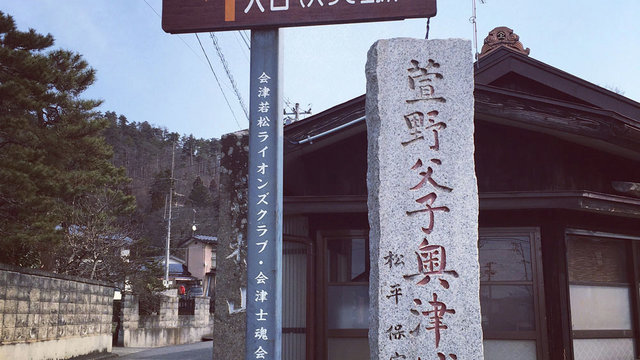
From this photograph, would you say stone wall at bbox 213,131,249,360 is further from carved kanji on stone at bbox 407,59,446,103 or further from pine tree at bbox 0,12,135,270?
pine tree at bbox 0,12,135,270

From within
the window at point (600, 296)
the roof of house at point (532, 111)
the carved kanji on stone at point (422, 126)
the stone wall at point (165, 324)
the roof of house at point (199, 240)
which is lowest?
the stone wall at point (165, 324)

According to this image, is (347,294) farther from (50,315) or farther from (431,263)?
(50,315)

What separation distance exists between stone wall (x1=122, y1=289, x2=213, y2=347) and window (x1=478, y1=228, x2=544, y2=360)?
55.1ft

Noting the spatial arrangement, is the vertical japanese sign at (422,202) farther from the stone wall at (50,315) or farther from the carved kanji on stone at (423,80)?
the stone wall at (50,315)

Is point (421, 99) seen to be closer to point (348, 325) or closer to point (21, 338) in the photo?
point (348, 325)

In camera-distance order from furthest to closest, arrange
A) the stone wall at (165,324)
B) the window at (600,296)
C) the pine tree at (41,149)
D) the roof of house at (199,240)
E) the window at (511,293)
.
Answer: the roof of house at (199,240) → the stone wall at (165,324) → the pine tree at (41,149) → the window at (600,296) → the window at (511,293)

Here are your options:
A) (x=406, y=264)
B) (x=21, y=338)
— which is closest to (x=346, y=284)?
(x=406, y=264)

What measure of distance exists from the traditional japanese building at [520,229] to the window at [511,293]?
14 millimetres

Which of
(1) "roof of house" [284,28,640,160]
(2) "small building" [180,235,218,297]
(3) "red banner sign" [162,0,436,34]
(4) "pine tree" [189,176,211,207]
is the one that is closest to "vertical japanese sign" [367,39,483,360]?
(3) "red banner sign" [162,0,436,34]

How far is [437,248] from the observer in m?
5.47

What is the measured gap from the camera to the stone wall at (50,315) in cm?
1239

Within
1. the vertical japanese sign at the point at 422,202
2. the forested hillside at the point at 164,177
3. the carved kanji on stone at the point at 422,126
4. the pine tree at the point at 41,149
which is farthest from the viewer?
the forested hillside at the point at 164,177

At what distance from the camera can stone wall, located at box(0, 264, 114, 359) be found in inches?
488

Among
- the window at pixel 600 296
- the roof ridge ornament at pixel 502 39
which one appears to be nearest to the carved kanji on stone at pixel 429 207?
the window at pixel 600 296
